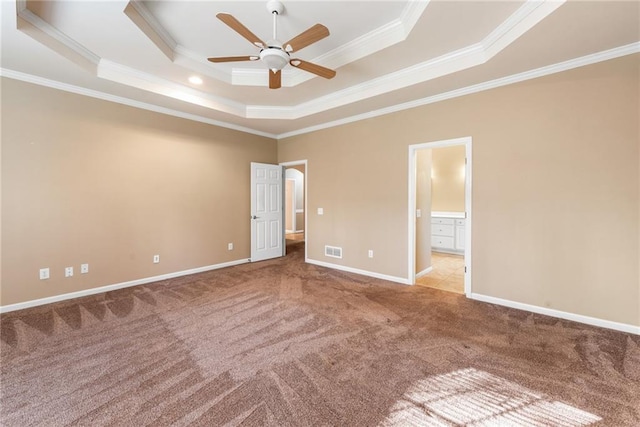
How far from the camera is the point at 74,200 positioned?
3.54 metres

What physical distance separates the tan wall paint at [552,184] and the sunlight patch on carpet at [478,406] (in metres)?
1.73

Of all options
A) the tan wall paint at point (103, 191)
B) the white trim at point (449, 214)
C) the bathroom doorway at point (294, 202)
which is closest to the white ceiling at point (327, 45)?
the tan wall paint at point (103, 191)

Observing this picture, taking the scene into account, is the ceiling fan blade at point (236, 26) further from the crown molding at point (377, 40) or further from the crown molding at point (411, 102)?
the crown molding at point (411, 102)

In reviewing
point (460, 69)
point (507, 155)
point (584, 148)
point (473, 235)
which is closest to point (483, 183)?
point (507, 155)

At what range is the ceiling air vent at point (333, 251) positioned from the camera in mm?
5070

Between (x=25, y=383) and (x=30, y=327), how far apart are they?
1.19 meters

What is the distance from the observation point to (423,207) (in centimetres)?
466

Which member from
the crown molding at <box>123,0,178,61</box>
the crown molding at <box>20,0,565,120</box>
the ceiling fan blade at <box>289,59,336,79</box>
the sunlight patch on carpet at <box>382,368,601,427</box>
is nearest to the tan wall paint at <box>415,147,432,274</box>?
the crown molding at <box>20,0,565,120</box>

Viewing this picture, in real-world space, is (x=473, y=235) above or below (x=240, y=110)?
below

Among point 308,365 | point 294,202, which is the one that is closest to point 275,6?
point 308,365

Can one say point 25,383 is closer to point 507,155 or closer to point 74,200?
point 74,200

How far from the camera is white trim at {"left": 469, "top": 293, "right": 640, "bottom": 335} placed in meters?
2.64

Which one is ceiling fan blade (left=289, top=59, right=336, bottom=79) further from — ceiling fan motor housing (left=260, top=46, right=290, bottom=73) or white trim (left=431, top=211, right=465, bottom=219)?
white trim (left=431, top=211, right=465, bottom=219)

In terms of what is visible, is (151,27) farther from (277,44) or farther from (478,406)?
(478,406)
